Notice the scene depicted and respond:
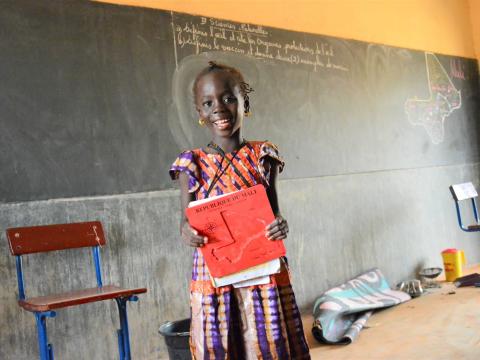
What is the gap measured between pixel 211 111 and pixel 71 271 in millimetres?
1841

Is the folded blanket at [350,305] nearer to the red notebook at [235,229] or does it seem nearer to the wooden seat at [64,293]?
the wooden seat at [64,293]

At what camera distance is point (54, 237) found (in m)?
2.98

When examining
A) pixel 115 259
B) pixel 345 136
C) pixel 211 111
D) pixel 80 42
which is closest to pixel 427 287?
pixel 345 136

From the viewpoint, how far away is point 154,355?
345cm

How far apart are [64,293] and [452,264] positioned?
396 cm

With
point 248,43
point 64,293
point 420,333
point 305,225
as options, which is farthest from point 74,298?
point 248,43

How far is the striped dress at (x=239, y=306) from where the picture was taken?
1.69 metres

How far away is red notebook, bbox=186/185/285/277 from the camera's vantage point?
1.67 metres

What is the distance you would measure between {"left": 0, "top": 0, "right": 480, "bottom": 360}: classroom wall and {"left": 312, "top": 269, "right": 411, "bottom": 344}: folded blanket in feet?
0.59

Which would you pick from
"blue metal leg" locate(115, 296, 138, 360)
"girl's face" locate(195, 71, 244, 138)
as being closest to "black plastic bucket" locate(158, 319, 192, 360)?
"blue metal leg" locate(115, 296, 138, 360)

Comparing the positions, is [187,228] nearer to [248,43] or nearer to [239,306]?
[239,306]

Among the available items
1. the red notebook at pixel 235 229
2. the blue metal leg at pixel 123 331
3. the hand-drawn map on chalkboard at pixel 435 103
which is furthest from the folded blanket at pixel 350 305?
the red notebook at pixel 235 229

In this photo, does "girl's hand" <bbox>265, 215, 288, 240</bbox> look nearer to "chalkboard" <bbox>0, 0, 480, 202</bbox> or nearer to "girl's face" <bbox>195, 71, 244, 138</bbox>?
"girl's face" <bbox>195, 71, 244, 138</bbox>

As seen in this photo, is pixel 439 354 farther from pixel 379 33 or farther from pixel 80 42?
pixel 379 33
